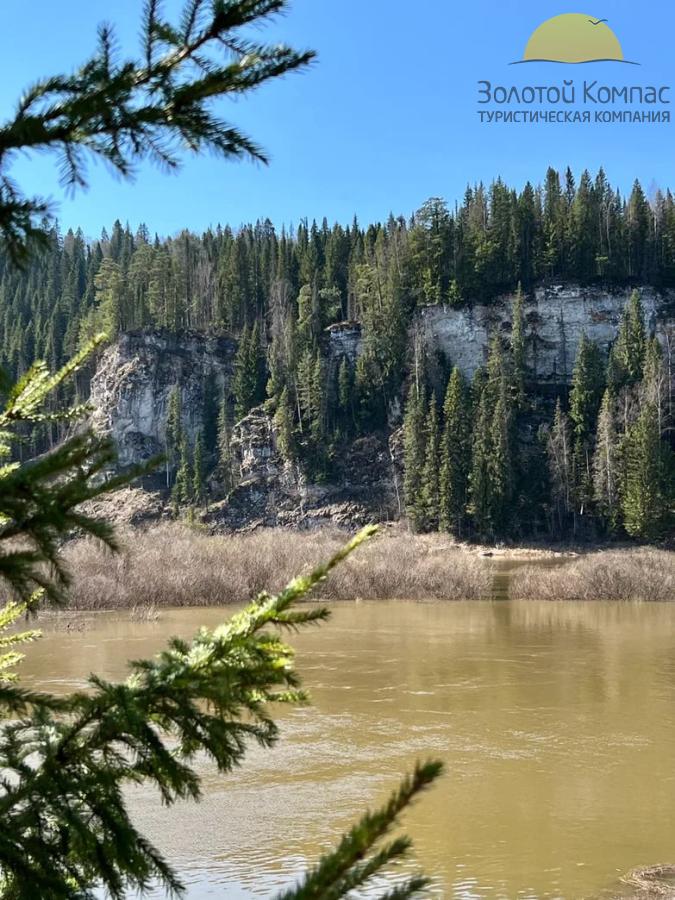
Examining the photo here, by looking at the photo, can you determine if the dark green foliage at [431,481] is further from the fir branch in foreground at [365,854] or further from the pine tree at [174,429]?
the fir branch in foreground at [365,854]

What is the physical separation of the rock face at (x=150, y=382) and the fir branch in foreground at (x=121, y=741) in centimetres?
7274

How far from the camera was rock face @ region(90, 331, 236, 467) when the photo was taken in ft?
249

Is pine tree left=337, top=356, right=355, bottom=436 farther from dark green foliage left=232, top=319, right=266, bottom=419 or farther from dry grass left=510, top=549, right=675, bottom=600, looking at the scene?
→ dry grass left=510, top=549, right=675, bottom=600

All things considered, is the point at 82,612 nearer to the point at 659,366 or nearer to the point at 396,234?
the point at 659,366

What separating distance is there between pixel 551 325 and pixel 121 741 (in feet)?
240

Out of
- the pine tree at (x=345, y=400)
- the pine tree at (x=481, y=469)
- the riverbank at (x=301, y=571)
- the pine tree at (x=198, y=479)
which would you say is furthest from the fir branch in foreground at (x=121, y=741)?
the pine tree at (x=345, y=400)

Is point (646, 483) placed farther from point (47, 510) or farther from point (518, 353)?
point (47, 510)

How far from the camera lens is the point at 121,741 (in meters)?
2.63

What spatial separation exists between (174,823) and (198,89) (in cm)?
1123

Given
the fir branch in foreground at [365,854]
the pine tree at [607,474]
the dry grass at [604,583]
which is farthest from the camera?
the pine tree at [607,474]

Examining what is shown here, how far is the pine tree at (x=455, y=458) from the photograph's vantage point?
6238 centimetres

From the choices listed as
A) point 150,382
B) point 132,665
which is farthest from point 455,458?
point 132,665

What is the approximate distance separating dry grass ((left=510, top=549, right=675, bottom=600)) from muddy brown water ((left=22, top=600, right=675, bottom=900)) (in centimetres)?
664

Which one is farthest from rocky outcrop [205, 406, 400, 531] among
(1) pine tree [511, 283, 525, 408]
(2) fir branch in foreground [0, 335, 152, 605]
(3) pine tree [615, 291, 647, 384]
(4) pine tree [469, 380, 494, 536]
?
(2) fir branch in foreground [0, 335, 152, 605]
